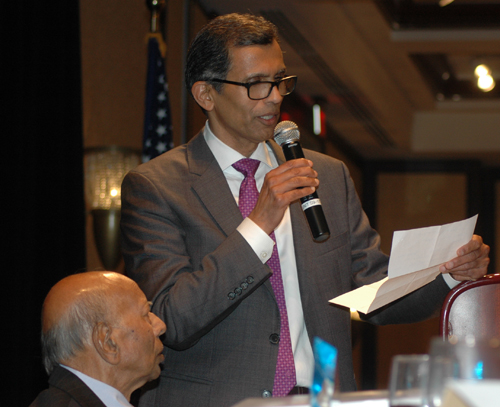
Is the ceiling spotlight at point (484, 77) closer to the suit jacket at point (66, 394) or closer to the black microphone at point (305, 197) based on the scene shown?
the black microphone at point (305, 197)

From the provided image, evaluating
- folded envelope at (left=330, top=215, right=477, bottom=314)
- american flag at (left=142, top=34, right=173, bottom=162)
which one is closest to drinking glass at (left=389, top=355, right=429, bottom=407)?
folded envelope at (left=330, top=215, right=477, bottom=314)

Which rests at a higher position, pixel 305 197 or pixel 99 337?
pixel 305 197

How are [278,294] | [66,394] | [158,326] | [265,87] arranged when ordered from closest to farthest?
[66,394] < [158,326] < [278,294] < [265,87]

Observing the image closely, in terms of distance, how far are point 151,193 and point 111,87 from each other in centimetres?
246

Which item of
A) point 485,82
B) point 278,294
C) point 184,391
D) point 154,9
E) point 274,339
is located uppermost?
point 485,82

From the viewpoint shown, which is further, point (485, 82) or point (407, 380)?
point (485, 82)

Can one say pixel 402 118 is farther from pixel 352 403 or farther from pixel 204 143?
pixel 352 403

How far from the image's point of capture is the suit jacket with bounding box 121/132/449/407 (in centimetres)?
156

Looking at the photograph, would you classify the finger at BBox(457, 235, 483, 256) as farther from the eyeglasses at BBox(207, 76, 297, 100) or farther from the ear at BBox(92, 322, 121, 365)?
the ear at BBox(92, 322, 121, 365)

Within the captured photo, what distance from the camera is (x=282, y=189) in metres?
1.52

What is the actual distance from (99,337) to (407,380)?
2.74ft

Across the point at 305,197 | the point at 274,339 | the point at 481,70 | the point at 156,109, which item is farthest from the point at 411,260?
the point at 481,70

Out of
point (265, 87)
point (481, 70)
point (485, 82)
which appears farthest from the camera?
point (485, 82)

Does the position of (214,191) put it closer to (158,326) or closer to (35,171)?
(158,326)
